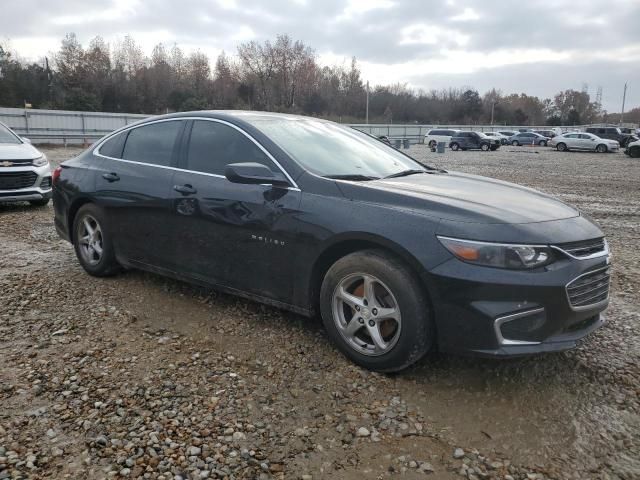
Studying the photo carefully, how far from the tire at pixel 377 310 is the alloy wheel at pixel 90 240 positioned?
2.62 metres

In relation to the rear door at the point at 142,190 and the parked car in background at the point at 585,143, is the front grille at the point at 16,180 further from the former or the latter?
the parked car in background at the point at 585,143

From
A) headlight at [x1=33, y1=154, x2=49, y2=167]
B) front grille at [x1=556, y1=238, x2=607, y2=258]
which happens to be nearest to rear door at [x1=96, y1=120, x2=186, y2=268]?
front grille at [x1=556, y1=238, x2=607, y2=258]

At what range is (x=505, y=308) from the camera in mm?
2760

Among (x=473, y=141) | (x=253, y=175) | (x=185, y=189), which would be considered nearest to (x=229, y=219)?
(x=253, y=175)

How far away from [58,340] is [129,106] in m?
54.8

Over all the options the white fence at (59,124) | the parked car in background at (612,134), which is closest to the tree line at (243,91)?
the white fence at (59,124)

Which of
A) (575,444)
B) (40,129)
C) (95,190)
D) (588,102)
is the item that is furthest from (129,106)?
(588,102)

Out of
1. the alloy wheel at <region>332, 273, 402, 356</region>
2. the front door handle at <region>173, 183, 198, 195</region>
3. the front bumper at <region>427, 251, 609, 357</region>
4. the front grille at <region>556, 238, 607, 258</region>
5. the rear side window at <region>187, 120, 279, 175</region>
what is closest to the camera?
the front bumper at <region>427, 251, 609, 357</region>

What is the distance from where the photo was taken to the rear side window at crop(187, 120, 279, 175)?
12.5ft

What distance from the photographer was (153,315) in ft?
13.5

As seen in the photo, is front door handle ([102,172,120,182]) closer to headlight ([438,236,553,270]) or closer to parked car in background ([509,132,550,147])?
headlight ([438,236,553,270])

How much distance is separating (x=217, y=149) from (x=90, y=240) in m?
1.83

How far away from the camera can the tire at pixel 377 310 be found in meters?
2.95

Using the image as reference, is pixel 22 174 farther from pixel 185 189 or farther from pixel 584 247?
pixel 584 247
